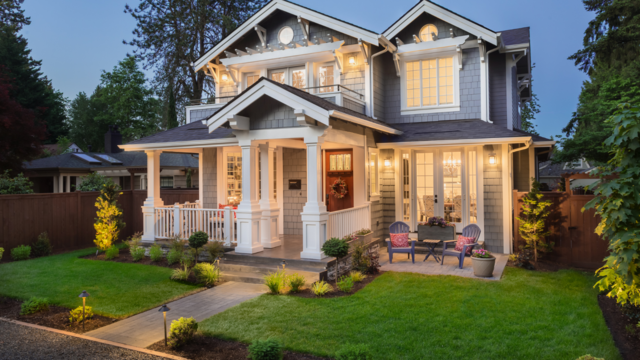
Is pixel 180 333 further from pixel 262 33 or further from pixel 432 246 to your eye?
pixel 262 33

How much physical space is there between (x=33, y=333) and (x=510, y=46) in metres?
11.7

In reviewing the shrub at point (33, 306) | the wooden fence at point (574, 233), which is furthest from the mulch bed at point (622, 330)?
the shrub at point (33, 306)

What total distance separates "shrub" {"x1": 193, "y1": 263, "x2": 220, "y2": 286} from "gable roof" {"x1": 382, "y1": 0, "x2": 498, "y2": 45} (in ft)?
25.4

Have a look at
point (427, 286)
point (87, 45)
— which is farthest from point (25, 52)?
point (87, 45)

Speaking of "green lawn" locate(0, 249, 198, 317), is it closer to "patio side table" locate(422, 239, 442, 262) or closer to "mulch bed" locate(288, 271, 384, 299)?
"mulch bed" locate(288, 271, 384, 299)

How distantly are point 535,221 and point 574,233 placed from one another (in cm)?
91

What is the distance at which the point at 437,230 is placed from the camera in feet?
32.4

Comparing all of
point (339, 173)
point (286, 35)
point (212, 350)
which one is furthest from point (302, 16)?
point (212, 350)

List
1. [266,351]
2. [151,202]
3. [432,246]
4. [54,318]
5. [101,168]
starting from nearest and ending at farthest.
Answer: [266,351]
[54,318]
[432,246]
[151,202]
[101,168]

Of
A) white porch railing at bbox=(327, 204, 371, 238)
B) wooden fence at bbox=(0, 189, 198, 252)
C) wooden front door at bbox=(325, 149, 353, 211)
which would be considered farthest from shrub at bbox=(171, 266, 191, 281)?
wooden fence at bbox=(0, 189, 198, 252)

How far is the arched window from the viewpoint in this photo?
444 inches

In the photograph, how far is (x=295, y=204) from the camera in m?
12.0

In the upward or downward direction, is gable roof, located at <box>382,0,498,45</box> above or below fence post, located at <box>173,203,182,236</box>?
above

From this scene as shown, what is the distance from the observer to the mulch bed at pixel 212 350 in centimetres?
473
